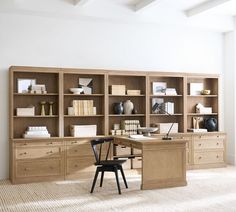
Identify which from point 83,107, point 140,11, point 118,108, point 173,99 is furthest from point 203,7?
point 83,107

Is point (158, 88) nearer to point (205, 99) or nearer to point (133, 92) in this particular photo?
point (133, 92)

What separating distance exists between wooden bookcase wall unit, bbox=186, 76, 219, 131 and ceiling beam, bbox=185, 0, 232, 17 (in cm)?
140

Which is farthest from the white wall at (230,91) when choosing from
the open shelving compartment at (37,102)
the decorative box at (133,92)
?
the open shelving compartment at (37,102)

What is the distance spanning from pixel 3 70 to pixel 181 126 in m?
3.78

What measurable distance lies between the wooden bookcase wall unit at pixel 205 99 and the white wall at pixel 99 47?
10.2 inches

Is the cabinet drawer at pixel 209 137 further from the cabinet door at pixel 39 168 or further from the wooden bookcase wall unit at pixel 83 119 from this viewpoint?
the cabinet door at pixel 39 168

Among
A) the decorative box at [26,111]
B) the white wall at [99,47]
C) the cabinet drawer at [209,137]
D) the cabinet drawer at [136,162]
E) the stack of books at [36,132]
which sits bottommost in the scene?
the cabinet drawer at [136,162]

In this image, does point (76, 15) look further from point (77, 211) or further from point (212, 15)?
point (77, 211)

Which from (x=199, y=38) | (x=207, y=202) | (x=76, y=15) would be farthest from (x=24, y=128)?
(x=199, y=38)

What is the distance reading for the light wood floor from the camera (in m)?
5.02

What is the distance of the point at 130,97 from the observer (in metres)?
7.89

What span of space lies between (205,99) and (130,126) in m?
2.10

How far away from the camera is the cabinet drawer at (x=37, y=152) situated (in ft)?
21.6

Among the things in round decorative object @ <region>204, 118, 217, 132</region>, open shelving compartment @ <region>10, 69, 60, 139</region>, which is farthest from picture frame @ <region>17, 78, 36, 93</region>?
round decorative object @ <region>204, 118, 217, 132</region>
